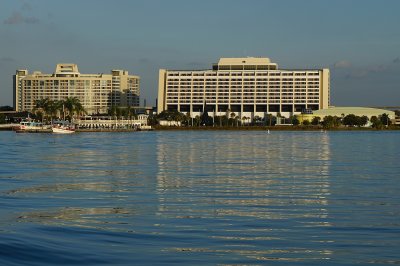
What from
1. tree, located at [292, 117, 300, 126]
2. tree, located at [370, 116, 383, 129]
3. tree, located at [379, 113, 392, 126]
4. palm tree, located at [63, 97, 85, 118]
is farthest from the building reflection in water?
tree, located at [379, 113, 392, 126]

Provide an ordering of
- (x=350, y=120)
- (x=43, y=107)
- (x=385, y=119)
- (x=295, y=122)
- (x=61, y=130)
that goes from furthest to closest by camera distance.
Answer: (x=385, y=119) → (x=350, y=120) → (x=295, y=122) → (x=43, y=107) → (x=61, y=130)

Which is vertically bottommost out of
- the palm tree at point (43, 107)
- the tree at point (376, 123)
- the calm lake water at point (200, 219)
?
the calm lake water at point (200, 219)

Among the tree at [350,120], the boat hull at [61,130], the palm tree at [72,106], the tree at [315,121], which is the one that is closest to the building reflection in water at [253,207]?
the boat hull at [61,130]

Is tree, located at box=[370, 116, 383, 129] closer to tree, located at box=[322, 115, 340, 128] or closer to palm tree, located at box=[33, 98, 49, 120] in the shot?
tree, located at box=[322, 115, 340, 128]

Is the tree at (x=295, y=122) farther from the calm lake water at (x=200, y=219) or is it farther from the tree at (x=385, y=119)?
the calm lake water at (x=200, y=219)

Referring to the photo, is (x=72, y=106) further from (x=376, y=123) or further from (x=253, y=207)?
(x=253, y=207)

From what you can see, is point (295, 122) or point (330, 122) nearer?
point (330, 122)

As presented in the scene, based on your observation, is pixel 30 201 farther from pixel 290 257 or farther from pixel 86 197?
pixel 290 257

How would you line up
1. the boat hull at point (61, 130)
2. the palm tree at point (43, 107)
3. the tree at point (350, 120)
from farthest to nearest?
the tree at point (350, 120) < the palm tree at point (43, 107) < the boat hull at point (61, 130)

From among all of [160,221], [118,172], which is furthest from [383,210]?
[118,172]

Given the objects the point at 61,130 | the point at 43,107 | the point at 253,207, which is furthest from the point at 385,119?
the point at 253,207

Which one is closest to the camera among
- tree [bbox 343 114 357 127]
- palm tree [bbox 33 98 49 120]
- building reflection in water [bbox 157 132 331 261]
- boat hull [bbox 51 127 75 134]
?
building reflection in water [bbox 157 132 331 261]

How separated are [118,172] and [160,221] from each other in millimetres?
16967

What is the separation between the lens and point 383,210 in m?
19.6
